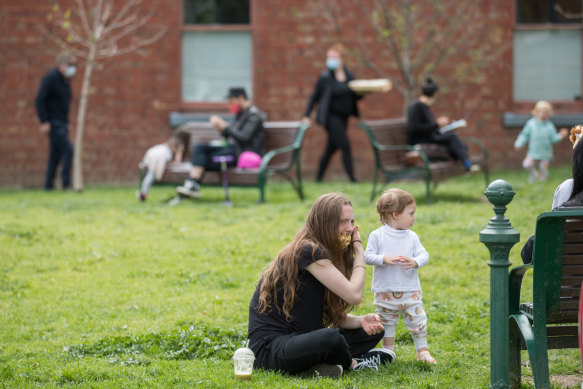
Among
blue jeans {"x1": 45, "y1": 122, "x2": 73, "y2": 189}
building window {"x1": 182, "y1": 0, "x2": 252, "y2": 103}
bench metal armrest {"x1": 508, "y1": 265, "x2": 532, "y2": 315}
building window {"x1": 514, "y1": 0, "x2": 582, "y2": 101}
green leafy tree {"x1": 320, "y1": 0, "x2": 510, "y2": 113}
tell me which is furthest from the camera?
building window {"x1": 514, "y1": 0, "x2": 582, "y2": 101}

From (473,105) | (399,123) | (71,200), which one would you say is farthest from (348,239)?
(473,105)

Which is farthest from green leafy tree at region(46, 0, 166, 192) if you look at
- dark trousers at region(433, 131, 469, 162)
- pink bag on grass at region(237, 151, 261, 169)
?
dark trousers at region(433, 131, 469, 162)

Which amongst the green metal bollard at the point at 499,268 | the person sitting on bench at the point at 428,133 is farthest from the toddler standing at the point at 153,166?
the green metal bollard at the point at 499,268

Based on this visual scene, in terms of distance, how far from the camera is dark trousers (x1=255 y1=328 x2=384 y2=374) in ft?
15.1

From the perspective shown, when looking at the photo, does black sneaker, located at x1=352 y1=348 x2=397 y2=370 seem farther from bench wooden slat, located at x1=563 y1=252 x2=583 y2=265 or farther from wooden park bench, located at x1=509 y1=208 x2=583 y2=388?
bench wooden slat, located at x1=563 y1=252 x2=583 y2=265

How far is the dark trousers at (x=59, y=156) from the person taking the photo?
14.3m

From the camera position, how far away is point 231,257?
812 cm

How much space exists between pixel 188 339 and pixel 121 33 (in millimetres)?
10887

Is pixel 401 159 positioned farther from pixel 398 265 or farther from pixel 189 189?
pixel 398 265

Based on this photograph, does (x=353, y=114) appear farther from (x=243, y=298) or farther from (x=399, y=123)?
(x=243, y=298)

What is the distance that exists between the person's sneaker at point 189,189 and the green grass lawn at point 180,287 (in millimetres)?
153

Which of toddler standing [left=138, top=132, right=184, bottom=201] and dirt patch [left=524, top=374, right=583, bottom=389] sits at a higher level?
toddler standing [left=138, top=132, right=184, bottom=201]

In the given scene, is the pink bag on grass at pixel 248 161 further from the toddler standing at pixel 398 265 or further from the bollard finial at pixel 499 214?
the bollard finial at pixel 499 214

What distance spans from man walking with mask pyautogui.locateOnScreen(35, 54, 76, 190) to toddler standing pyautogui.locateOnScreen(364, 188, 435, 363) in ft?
33.5
